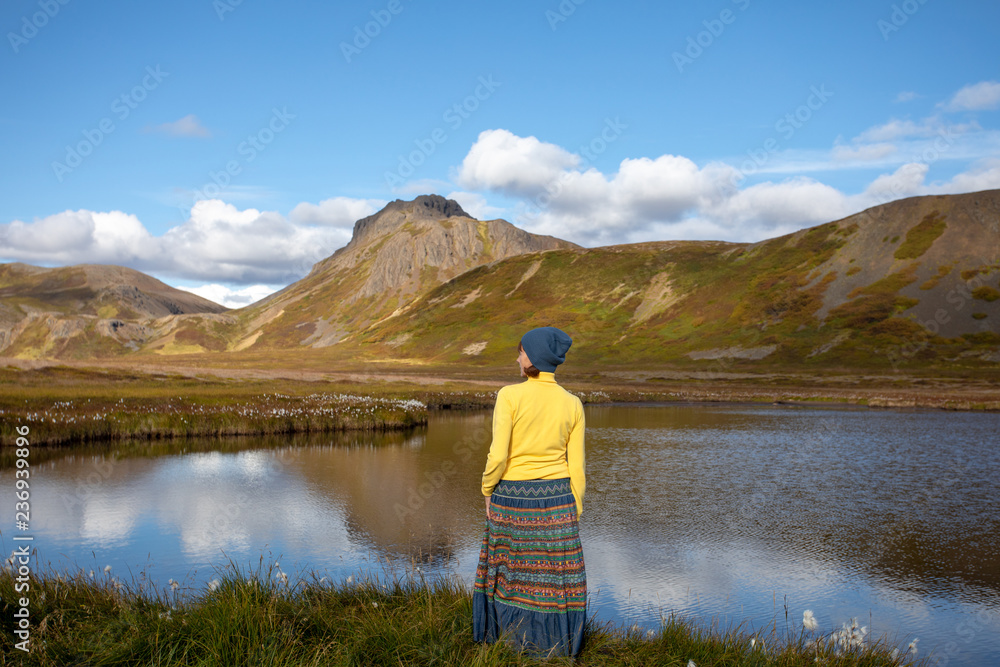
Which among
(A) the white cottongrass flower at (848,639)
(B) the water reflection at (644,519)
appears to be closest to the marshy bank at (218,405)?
(B) the water reflection at (644,519)

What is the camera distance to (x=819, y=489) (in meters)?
18.0

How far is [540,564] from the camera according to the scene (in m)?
5.80

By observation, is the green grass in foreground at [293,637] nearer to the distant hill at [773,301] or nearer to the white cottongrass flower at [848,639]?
the white cottongrass flower at [848,639]

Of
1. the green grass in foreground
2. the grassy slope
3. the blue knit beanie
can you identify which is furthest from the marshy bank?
the grassy slope

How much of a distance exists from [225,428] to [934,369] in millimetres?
92465

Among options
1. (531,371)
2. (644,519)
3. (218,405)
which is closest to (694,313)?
(218,405)

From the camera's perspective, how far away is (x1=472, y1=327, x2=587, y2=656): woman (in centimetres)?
577

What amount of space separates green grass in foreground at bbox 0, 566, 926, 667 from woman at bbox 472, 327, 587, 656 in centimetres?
37

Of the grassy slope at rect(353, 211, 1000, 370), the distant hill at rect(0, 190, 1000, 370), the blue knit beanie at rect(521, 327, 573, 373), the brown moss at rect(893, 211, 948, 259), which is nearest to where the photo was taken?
the blue knit beanie at rect(521, 327, 573, 373)

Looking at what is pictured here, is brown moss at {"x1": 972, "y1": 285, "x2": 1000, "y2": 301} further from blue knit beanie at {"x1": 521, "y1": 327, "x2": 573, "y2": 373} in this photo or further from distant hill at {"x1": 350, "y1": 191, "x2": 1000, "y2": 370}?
blue knit beanie at {"x1": 521, "y1": 327, "x2": 573, "y2": 373}

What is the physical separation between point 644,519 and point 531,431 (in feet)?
31.5

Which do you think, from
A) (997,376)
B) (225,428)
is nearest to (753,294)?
(997,376)

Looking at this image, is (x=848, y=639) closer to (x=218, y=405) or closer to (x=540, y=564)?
(x=540, y=564)

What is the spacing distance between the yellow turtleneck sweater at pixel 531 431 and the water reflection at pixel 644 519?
13.5 ft
